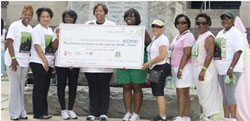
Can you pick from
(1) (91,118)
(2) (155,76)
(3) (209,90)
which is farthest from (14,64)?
(3) (209,90)

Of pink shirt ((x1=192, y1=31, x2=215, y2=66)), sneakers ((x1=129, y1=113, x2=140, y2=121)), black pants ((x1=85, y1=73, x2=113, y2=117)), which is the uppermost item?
pink shirt ((x1=192, y1=31, x2=215, y2=66))

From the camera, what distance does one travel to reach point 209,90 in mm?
6777

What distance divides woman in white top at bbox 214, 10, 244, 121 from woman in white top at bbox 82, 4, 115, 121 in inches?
65.7

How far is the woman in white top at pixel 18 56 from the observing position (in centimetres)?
Result: 695

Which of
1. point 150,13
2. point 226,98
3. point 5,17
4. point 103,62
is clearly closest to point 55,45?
point 103,62

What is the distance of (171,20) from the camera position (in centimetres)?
830

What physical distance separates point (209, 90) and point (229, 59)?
0.60 meters

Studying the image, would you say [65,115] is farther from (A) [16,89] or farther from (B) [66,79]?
(A) [16,89]

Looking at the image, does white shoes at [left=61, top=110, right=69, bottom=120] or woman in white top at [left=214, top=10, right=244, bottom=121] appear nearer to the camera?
woman in white top at [left=214, top=10, right=244, bottom=121]

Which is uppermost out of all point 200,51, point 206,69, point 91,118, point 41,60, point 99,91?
point 200,51

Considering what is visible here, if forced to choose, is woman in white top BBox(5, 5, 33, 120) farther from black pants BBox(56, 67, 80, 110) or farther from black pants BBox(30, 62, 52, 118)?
black pants BBox(56, 67, 80, 110)

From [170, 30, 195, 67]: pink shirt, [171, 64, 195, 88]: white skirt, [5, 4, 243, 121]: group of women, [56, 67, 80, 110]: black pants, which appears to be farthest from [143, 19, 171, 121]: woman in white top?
[56, 67, 80, 110]: black pants

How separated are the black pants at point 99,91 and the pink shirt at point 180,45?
1.04m

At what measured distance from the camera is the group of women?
6.55 meters
